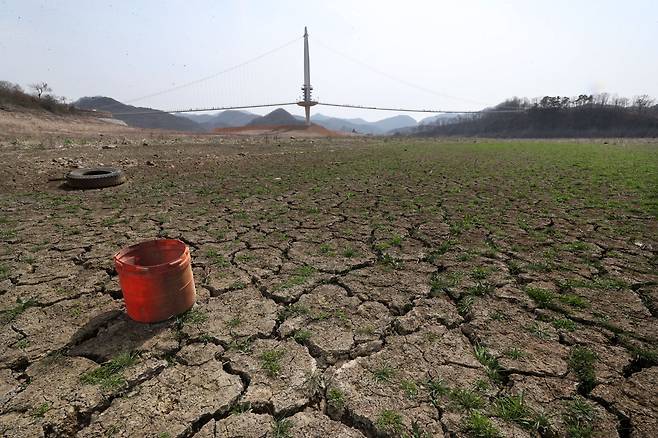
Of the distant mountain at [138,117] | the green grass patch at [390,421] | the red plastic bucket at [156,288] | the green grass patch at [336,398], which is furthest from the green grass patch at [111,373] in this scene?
the distant mountain at [138,117]

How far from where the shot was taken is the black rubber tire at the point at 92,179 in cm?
616

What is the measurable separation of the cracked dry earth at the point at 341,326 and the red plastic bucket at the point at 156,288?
0.09 m

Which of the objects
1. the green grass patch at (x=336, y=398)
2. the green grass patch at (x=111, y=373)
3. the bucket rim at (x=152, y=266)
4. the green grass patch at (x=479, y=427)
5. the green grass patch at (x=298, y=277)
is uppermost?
the bucket rim at (x=152, y=266)

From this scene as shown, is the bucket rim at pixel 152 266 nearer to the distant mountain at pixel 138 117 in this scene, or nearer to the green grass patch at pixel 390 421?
the green grass patch at pixel 390 421

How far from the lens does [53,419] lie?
1.57 m

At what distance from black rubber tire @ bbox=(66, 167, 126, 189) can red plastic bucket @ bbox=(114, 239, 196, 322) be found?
4811mm

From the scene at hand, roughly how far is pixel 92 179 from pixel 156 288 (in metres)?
5.27

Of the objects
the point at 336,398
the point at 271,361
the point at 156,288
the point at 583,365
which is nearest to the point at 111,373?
the point at 156,288

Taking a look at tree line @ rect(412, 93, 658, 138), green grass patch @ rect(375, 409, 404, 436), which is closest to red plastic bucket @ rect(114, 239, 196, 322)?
green grass patch @ rect(375, 409, 404, 436)

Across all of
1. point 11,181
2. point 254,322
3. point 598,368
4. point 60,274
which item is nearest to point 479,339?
point 598,368

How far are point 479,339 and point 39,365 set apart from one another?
105 inches

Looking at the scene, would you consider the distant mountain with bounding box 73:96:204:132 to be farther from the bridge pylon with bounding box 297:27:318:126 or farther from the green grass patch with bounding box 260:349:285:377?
the green grass patch with bounding box 260:349:285:377

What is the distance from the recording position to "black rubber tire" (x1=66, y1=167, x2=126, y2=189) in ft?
20.2

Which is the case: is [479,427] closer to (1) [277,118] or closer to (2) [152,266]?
(2) [152,266]
